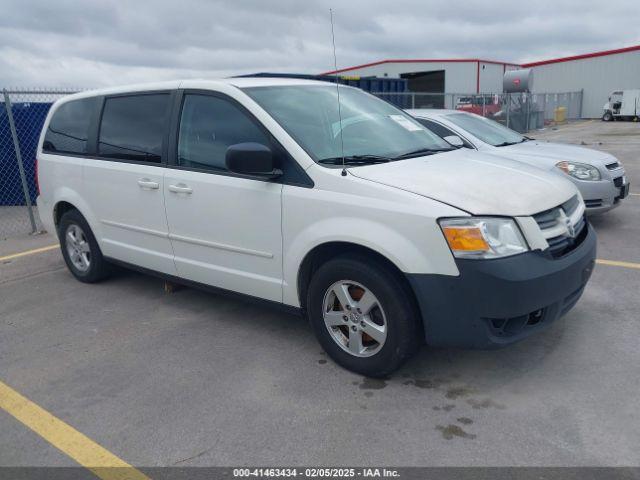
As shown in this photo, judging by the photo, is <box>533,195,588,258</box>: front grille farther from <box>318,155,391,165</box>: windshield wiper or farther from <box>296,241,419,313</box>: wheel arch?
<box>318,155,391,165</box>: windshield wiper

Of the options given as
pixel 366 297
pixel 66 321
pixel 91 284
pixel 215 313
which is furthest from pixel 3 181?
pixel 366 297

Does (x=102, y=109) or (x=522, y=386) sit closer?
(x=522, y=386)

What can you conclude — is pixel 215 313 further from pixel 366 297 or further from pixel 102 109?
pixel 102 109

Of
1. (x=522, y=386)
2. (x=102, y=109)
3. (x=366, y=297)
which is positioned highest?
(x=102, y=109)

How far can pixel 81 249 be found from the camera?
5.34m

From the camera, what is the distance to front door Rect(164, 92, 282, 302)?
3572 mm

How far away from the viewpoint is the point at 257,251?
3641 millimetres

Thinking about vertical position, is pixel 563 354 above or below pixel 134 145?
below

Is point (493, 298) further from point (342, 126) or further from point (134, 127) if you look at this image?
point (134, 127)

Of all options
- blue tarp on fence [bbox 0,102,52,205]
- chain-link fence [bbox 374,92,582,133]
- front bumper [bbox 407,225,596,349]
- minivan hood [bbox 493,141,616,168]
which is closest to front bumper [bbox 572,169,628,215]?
minivan hood [bbox 493,141,616,168]

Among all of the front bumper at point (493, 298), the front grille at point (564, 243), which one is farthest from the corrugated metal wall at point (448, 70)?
the front bumper at point (493, 298)

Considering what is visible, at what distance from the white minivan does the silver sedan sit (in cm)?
280

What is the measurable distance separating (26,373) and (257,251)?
1.73m

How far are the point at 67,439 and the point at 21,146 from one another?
8587 mm
